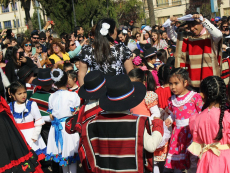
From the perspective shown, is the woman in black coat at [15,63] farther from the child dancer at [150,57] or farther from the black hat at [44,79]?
the child dancer at [150,57]

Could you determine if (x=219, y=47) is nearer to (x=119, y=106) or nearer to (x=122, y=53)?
(x=122, y=53)

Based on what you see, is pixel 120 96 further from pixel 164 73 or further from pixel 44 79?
pixel 44 79

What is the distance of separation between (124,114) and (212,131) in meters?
1.07

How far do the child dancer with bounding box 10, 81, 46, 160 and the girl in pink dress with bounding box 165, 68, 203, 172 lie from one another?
6.67 ft

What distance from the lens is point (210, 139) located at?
144 inches

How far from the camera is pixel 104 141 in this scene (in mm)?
3309

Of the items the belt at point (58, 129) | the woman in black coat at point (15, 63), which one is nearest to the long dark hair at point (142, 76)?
the belt at point (58, 129)

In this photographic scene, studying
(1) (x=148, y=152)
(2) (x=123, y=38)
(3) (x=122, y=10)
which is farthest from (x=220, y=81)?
(3) (x=122, y=10)

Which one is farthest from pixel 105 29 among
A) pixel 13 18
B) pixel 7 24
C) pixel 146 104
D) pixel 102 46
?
pixel 7 24

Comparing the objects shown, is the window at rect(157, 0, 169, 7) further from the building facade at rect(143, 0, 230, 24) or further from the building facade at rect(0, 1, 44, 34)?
the building facade at rect(0, 1, 44, 34)

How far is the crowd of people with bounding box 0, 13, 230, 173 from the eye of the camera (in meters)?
3.28

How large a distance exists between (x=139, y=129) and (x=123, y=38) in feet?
21.9

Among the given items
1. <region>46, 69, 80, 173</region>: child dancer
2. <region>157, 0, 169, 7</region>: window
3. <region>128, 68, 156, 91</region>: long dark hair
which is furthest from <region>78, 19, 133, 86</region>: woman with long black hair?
<region>157, 0, 169, 7</region>: window

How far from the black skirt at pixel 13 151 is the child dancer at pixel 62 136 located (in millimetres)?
741
